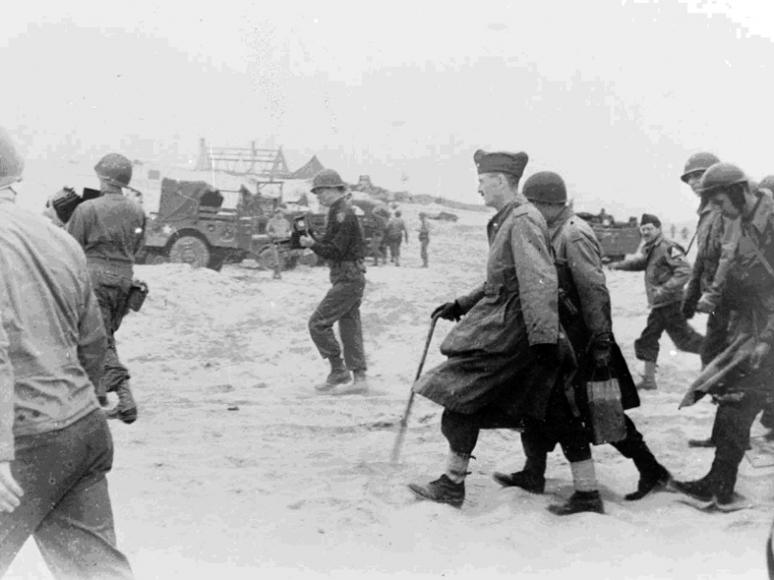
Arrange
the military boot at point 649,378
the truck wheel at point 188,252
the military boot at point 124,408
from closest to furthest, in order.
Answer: the military boot at point 124,408, the military boot at point 649,378, the truck wheel at point 188,252

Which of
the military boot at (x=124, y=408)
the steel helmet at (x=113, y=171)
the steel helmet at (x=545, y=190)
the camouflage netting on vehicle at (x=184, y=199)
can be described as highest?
the steel helmet at (x=545, y=190)

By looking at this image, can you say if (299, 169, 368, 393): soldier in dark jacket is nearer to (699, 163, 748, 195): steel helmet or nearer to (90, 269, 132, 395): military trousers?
(90, 269, 132, 395): military trousers

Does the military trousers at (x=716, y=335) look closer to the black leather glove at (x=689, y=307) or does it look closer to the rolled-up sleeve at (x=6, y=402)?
the black leather glove at (x=689, y=307)

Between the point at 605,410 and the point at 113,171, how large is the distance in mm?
3546

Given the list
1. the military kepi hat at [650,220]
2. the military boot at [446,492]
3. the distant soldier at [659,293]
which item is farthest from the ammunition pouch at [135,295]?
the military kepi hat at [650,220]

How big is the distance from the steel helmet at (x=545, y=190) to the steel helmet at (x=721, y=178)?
0.69 m

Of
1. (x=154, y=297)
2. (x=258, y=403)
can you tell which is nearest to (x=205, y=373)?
(x=258, y=403)

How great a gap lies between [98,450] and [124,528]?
1481 millimetres

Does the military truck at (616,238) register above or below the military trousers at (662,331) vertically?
below

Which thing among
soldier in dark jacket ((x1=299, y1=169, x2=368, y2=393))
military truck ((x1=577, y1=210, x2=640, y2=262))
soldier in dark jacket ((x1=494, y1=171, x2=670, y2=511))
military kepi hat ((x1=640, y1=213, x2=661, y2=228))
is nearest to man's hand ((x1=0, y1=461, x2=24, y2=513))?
soldier in dark jacket ((x1=494, y1=171, x2=670, y2=511))

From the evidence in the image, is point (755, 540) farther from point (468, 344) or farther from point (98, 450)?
point (98, 450)

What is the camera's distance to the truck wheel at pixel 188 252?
63.9 feet

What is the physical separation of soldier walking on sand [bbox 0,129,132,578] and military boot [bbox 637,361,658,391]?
5916 millimetres

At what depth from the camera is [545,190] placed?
4832 millimetres
